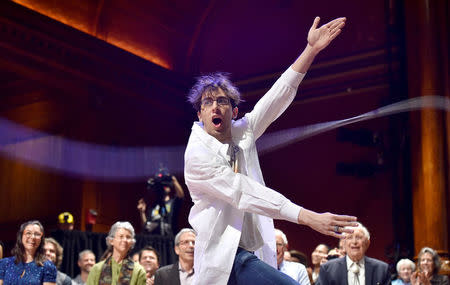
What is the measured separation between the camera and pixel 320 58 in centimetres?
976

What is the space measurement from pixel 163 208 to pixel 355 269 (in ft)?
11.7

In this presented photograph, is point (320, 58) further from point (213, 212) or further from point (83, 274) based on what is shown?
point (213, 212)

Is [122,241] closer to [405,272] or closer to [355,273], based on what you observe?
[355,273]

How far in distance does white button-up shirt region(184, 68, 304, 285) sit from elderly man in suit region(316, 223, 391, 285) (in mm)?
2337

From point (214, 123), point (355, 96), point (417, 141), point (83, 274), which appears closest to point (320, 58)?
point (355, 96)

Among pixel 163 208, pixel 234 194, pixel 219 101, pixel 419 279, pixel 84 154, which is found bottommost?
pixel 419 279

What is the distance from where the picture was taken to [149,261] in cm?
606

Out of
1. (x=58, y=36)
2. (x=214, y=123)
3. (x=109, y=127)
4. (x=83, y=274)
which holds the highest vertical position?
(x=58, y=36)

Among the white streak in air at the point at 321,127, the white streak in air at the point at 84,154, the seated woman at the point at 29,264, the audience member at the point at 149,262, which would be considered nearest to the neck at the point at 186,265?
the audience member at the point at 149,262

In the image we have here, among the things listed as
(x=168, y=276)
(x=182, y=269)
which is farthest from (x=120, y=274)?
(x=182, y=269)

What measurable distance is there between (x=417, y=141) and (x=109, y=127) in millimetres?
4701

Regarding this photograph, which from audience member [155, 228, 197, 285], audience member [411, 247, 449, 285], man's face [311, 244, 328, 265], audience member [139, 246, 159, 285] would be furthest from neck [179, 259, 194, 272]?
audience member [411, 247, 449, 285]

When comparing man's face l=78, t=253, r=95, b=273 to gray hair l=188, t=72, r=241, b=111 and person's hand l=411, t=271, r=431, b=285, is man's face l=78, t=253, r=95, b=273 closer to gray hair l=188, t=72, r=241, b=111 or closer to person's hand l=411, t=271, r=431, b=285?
person's hand l=411, t=271, r=431, b=285

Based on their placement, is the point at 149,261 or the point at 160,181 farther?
the point at 160,181
